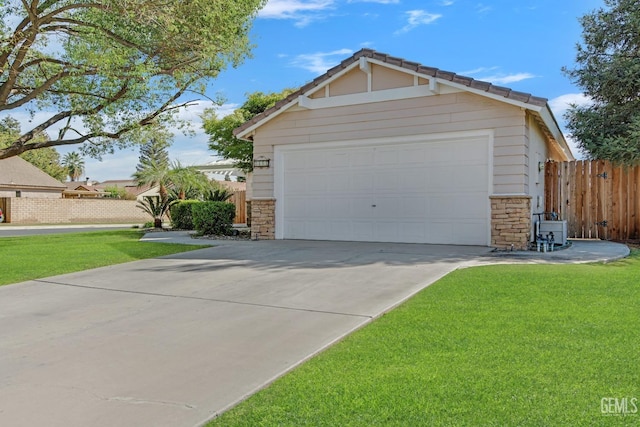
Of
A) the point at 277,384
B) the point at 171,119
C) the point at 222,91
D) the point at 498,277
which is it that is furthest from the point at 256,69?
the point at 277,384

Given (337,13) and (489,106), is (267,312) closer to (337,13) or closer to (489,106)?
(489,106)

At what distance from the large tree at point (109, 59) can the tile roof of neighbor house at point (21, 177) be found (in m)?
24.3

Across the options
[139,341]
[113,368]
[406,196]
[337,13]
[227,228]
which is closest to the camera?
[113,368]

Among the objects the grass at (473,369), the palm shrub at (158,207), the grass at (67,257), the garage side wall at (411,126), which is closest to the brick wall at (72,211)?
the palm shrub at (158,207)

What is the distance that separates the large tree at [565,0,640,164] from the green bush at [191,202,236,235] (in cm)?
1030

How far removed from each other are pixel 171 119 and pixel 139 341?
38.5ft

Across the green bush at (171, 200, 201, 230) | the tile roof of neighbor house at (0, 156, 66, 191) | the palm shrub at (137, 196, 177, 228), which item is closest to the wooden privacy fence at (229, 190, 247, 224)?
the palm shrub at (137, 196, 177, 228)

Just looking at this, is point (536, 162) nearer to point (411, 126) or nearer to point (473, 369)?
point (411, 126)

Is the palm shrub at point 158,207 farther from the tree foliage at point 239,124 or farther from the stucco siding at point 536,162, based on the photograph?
the stucco siding at point 536,162

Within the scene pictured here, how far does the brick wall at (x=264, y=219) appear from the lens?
12172 millimetres

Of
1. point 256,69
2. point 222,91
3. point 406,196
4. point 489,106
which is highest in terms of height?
point 256,69

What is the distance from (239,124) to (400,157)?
37.7ft

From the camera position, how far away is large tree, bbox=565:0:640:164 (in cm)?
1302

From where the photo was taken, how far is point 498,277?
610 centimetres
